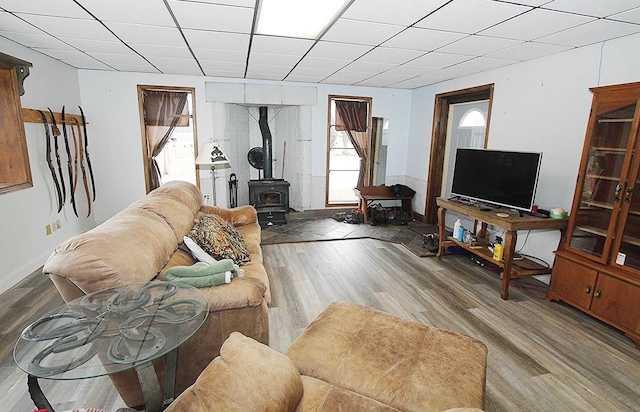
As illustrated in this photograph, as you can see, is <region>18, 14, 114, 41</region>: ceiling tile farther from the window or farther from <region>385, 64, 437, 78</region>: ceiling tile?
the window

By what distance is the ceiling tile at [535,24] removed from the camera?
2293 mm

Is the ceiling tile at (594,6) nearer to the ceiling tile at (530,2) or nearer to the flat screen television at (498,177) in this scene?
the ceiling tile at (530,2)

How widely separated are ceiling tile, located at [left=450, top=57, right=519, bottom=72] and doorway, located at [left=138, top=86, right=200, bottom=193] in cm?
391

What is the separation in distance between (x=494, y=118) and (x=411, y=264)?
84.3 inches

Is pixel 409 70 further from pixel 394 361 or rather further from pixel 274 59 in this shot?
pixel 394 361

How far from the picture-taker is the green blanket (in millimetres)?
1903

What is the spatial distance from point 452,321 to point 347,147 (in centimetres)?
415

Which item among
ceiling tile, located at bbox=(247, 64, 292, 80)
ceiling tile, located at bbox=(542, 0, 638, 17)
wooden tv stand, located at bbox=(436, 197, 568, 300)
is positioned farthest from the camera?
ceiling tile, located at bbox=(247, 64, 292, 80)

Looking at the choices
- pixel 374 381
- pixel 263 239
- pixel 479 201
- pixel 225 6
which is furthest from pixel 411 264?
pixel 225 6

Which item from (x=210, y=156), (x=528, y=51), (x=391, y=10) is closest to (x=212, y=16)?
(x=391, y=10)

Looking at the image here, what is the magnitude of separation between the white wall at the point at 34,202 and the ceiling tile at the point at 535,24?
455 cm

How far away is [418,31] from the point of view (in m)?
2.71

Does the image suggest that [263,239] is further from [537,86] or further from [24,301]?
[537,86]

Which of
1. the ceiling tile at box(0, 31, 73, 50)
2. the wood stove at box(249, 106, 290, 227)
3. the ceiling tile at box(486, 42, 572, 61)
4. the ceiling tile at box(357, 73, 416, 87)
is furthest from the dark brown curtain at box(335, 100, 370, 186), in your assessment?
the ceiling tile at box(0, 31, 73, 50)
